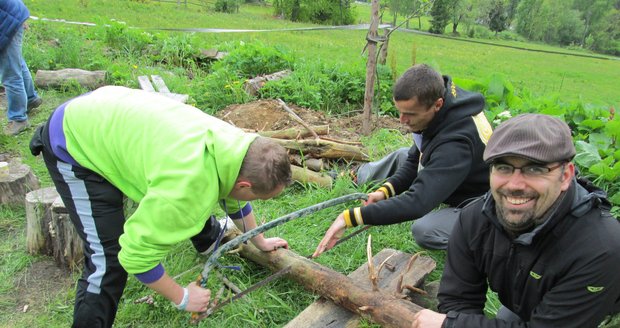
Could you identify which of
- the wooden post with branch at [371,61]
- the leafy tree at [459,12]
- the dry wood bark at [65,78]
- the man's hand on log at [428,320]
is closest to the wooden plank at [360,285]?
the man's hand on log at [428,320]

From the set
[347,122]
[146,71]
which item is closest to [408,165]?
[347,122]

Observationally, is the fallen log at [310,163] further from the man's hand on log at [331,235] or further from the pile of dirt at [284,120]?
the man's hand on log at [331,235]

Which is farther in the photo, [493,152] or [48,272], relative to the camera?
[48,272]

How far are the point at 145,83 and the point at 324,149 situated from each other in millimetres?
3537

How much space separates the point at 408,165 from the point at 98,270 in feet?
7.17

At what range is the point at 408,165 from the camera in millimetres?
3438

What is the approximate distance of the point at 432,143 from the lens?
9.47ft

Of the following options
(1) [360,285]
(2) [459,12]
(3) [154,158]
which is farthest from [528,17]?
(3) [154,158]

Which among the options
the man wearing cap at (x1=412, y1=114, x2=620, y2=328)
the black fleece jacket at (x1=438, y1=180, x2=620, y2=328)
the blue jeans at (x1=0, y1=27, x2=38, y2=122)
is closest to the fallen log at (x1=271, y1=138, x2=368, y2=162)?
the black fleece jacket at (x1=438, y1=180, x2=620, y2=328)

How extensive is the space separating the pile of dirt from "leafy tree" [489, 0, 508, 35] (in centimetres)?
4789

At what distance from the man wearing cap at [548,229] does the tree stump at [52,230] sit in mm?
2515

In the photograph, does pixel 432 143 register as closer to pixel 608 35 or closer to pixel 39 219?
pixel 39 219

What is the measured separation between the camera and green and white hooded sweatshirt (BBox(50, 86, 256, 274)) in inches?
71.7

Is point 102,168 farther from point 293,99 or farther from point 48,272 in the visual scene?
point 293,99
